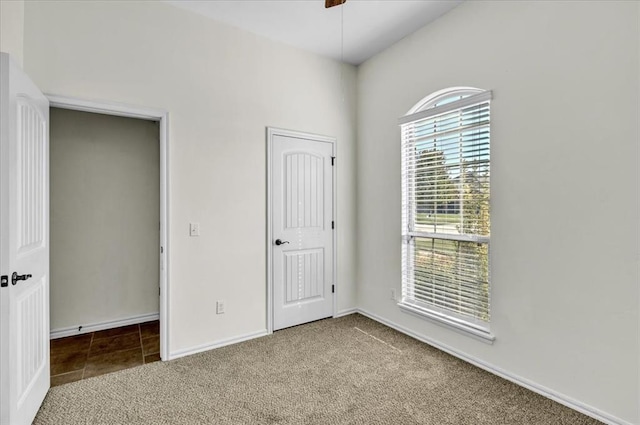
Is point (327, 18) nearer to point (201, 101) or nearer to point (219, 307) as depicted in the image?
point (201, 101)

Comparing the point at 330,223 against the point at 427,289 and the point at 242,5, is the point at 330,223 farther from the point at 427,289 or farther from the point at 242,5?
the point at 242,5

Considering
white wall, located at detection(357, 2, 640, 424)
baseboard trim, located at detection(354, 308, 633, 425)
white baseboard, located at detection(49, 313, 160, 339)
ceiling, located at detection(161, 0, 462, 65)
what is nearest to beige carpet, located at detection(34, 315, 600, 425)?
baseboard trim, located at detection(354, 308, 633, 425)

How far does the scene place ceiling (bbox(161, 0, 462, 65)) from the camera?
105 inches

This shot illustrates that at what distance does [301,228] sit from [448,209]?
4.90 feet

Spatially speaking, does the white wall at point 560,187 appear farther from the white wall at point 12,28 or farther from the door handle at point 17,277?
the white wall at point 12,28

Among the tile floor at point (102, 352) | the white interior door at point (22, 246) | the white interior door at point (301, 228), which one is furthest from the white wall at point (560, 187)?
the white interior door at point (22, 246)

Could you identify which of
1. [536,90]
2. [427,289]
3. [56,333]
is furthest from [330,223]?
[56,333]

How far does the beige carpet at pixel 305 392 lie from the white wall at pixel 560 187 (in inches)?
12.3

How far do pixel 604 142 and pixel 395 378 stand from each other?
6.75ft

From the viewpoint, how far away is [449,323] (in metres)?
2.76

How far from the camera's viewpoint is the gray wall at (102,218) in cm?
328

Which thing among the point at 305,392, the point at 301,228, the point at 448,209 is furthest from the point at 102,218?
the point at 448,209

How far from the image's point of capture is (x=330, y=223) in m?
3.68

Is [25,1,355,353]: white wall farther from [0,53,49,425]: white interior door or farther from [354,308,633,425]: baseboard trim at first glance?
[354,308,633,425]: baseboard trim
